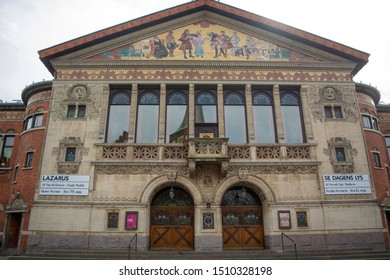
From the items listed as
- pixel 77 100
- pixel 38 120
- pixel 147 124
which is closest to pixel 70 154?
pixel 77 100

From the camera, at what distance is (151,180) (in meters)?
16.7

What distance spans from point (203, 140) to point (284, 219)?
5.92 metres

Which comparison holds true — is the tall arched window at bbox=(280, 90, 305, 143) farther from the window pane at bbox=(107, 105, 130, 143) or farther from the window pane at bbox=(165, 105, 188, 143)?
the window pane at bbox=(107, 105, 130, 143)

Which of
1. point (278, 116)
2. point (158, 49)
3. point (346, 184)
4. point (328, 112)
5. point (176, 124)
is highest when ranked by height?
point (158, 49)

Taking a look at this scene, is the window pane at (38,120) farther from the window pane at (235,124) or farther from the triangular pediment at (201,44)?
the window pane at (235,124)

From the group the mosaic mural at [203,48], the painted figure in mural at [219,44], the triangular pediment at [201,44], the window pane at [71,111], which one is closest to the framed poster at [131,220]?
the window pane at [71,111]

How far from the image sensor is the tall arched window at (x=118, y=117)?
701 inches

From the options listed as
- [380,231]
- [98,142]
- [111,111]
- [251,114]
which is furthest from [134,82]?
[380,231]

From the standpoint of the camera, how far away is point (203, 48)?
19375mm

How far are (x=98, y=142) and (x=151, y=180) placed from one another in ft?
12.1

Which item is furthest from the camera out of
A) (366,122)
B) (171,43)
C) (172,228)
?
(366,122)

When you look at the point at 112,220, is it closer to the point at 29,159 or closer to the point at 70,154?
the point at 70,154
